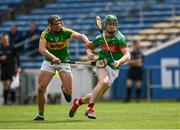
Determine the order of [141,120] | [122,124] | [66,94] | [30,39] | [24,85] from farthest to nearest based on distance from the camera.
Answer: [30,39] < [24,85] < [66,94] < [141,120] < [122,124]

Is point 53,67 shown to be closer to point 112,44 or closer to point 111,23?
point 112,44

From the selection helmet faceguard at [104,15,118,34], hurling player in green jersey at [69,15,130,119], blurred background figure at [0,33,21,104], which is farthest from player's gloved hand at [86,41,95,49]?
blurred background figure at [0,33,21,104]

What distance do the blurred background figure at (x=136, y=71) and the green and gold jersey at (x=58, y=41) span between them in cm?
1073

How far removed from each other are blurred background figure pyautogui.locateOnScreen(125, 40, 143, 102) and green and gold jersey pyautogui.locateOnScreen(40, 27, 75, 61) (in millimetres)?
10726

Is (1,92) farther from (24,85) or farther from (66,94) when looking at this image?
(66,94)

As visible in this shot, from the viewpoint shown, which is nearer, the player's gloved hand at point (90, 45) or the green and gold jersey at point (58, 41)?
the player's gloved hand at point (90, 45)

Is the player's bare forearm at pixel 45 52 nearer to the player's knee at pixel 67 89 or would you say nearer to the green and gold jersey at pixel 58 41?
the green and gold jersey at pixel 58 41

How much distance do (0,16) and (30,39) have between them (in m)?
5.32

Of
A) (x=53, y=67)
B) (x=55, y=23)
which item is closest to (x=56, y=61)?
(x=53, y=67)

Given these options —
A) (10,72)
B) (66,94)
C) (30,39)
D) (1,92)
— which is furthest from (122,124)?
(30,39)

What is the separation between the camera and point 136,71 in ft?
88.3

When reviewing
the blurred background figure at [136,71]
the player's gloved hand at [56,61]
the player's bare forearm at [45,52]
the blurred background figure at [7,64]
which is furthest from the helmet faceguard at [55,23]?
the blurred background figure at [136,71]

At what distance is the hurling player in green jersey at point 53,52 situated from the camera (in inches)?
614

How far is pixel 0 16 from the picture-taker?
Result: 35562mm
